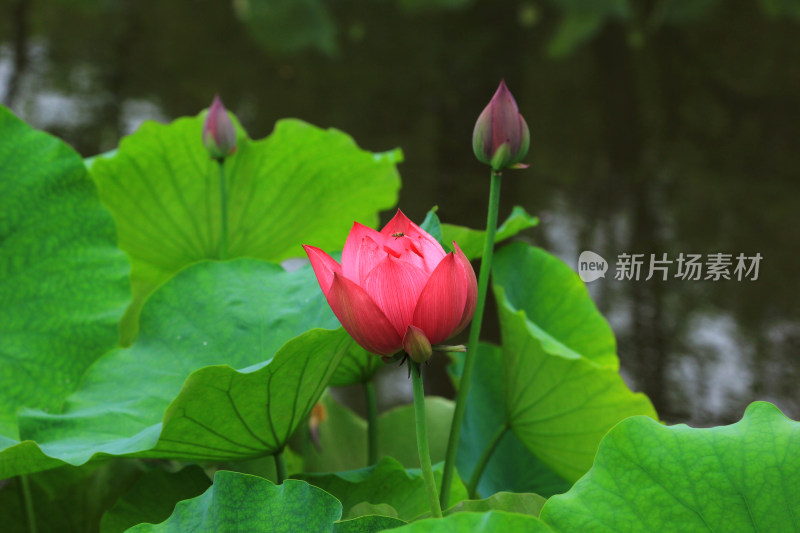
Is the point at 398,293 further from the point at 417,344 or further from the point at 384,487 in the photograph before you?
the point at 384,487

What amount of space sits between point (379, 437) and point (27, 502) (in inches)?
11.0

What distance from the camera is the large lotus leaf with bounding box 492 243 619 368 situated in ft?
2.22

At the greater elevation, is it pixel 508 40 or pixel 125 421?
pixel 508 40

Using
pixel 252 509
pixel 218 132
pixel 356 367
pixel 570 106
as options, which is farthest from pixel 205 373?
pixel 570 106

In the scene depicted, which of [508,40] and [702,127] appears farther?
[508,40]

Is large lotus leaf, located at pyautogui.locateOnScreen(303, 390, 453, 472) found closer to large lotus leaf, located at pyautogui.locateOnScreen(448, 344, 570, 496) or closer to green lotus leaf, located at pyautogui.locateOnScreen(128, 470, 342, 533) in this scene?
large lotus leaf, located at pyautogui.locateOnScreen(448, 344, 570, 496)

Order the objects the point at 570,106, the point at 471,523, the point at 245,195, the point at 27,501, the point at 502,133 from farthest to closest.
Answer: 1. the point at 570,106
2. the point at 245,195
3. the point at 27,501
4. the point at 502,133
5. the point at 471,523

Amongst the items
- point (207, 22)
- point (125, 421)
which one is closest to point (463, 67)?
point (207, 22)

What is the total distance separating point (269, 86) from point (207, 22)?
3.71 feet

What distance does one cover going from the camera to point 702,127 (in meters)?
2.83

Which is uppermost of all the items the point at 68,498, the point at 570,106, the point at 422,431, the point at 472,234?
the point at 570,106

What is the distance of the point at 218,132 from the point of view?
67 cm

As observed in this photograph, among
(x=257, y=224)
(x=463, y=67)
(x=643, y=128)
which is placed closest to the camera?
(x=257, y=224)

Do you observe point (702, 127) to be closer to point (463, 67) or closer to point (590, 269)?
point (463, 67)
